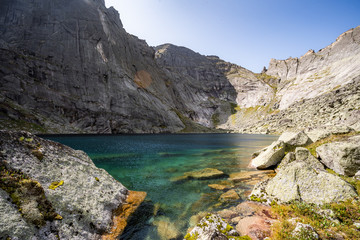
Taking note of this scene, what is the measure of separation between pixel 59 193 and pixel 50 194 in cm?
55

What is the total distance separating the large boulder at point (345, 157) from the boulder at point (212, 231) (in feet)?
42.1

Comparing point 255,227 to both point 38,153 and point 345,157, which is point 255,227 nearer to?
point 345,157

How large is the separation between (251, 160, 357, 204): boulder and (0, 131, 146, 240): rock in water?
11994mm

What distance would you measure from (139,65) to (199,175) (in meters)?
160

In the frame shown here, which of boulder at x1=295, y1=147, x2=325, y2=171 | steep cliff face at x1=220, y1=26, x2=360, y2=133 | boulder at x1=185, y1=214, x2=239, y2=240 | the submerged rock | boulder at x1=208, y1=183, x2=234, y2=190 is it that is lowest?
the submerged rock

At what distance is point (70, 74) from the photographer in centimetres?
11350

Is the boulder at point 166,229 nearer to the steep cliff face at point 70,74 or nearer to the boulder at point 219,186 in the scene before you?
the boulder at point 219,186

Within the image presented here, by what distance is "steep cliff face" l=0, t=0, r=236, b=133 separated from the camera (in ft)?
299

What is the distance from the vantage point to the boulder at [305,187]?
10.3m

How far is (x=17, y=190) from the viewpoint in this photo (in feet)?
24.0

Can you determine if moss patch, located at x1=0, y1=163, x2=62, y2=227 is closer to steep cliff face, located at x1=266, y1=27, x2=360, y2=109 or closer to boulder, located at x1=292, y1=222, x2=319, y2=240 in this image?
boulder, located at x1=292, y1=222, x2=319, y2=240

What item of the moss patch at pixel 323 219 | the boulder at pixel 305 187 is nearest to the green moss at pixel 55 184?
the moss patch at pixel 323 219

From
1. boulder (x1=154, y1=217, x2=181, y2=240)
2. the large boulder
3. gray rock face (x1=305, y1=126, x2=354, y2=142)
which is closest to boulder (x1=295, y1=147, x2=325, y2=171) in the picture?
the large boulder

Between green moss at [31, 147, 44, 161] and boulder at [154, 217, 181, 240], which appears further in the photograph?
green moss at [31, 147, 44, 161]
